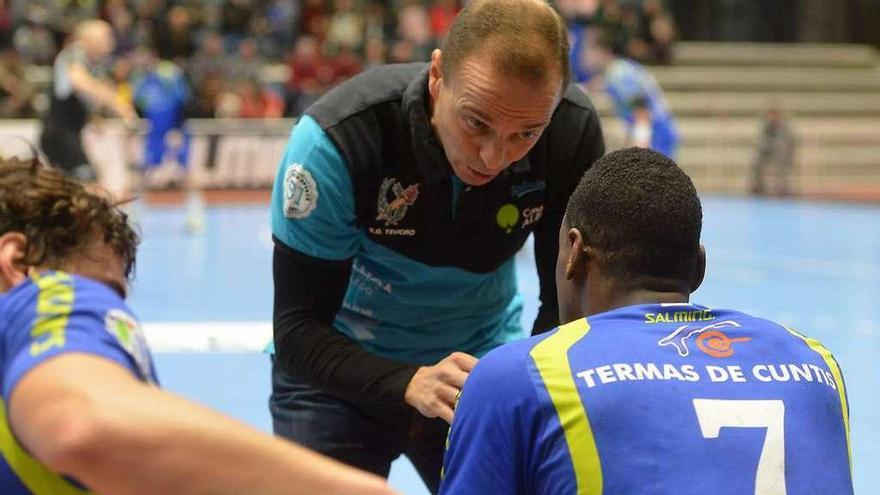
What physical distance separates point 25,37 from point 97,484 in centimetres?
1884

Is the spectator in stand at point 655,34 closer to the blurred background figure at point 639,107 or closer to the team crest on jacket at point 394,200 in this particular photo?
the blurred background figure at point 639,107

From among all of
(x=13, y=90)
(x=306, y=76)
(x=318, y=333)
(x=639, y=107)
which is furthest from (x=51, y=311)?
(x=306, y=76)

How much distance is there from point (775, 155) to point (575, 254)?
1856cm

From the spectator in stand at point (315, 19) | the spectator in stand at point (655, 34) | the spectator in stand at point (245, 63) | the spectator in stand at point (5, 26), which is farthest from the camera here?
the spectator in stand at point (655, 34)

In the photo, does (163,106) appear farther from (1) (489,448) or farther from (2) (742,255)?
(1) (489,448)

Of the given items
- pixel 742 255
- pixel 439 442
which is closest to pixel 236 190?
pixel 742 255

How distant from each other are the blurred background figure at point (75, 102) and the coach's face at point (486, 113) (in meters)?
9.38

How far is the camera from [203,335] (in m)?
8.16

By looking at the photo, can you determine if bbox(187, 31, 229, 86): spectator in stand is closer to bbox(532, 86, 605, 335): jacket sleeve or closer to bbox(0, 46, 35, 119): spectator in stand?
bbox(0, 46, 35, 119): spectator in stand

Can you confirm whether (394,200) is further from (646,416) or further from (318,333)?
(646,416)

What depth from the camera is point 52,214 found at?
1656 millimetres

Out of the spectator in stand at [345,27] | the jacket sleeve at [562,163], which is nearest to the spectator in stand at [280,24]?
the spectator in stand at [345,27]

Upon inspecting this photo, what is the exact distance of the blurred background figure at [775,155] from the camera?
1983 cm

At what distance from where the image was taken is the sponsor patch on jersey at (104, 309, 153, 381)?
1.43 m
